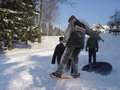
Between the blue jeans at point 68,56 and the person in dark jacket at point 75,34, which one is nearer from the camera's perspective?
the person in dark jacket at point 75,34

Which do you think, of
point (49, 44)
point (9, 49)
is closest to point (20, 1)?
point (9, 49)

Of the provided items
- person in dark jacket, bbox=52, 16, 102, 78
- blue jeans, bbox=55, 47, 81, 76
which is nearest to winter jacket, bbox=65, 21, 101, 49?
person in dark jacket, bbox=52, 16, 102, 78

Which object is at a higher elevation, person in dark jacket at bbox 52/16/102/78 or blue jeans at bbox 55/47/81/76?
person in dark jacket at bbox 52/16/102/78

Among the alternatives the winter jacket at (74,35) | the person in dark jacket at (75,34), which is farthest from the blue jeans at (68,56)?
the winter jacket at (74,35)

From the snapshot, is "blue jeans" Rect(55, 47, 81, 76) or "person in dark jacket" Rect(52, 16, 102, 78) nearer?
"person in dark jacket" Rect(52, 16, 102, 78)

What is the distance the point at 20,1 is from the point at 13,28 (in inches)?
119

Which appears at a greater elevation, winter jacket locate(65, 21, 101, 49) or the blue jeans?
winter jacket locate(65, 21, 101, 49)

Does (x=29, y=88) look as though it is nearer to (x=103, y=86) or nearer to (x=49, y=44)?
(x=103, y=86)

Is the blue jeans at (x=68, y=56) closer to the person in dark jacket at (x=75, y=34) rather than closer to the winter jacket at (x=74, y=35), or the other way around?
the person in dark jacket at (x=75, y=34)

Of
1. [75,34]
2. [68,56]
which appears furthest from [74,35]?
[68,56]

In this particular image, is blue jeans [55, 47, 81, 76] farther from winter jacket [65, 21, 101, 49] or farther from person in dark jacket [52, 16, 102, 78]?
winter jacket [65, 21, 101, 49]

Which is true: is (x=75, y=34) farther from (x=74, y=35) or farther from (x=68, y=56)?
(x=68, y=56)

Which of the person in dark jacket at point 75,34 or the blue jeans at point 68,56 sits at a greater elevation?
the person in dark jacket at point 75,34

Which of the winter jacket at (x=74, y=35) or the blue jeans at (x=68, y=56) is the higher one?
the winter jacket at (x=74, y=35)
